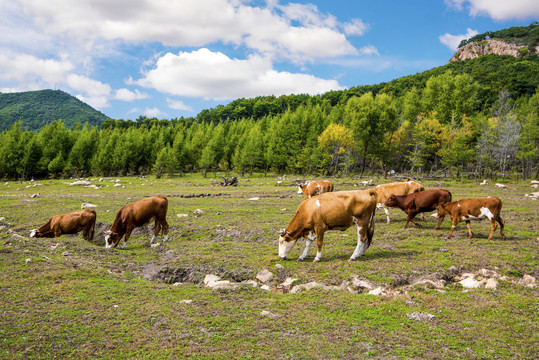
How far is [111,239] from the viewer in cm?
1403

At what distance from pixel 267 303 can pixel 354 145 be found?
5065 cm

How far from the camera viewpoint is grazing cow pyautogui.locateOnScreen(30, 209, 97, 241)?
1492 cm

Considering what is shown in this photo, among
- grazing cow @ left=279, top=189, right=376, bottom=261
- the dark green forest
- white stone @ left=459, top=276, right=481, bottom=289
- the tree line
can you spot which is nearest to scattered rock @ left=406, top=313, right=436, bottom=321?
white stone @ left=459, top=276, right=481, bottom=289

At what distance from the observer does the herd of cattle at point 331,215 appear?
10.8 metres

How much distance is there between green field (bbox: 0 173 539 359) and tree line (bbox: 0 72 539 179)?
4074 cm

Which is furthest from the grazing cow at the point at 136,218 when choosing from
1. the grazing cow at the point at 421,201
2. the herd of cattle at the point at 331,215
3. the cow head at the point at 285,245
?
the grazing cow at the point at 421,201

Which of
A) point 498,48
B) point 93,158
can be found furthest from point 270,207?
point 498,48

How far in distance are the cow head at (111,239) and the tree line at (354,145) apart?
146 feet

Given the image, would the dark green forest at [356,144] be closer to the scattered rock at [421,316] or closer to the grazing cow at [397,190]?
the grazing cow at [397,190]

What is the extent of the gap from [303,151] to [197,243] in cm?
4881

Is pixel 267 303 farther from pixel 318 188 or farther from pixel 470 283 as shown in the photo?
pixel 318 188

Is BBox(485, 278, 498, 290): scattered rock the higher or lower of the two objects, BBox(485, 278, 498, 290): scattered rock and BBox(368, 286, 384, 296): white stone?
the higher

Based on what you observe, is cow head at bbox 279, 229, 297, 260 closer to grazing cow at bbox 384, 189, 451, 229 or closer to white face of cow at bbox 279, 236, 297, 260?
white face of cow at bbox 279, 236, 297, 260

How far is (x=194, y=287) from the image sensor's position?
347 inches
